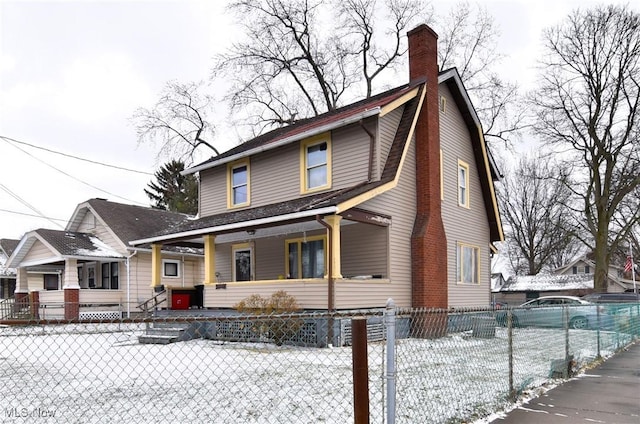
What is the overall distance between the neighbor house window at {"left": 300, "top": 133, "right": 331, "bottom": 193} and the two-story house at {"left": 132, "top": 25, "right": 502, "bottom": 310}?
3cm

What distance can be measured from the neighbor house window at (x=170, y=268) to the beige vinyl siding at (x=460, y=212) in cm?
1330

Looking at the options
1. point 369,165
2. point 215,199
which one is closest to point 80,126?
point 215,199

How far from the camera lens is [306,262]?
15.8 meters

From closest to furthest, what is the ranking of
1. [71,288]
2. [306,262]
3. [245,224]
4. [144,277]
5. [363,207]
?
[363,207], [245,224], [306,262], [71,288], [144,277]

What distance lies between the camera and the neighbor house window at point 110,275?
922 inches

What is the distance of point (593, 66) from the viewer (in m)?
30.8

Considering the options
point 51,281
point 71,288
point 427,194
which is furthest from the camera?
point 51,281

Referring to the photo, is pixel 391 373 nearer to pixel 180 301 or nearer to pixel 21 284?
pixel 180 301

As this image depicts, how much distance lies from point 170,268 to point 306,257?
1046cm

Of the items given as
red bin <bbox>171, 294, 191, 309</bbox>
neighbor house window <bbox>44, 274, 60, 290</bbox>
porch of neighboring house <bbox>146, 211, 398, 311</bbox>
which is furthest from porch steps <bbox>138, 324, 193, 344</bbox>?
neighbor house window <bbox>44, 274, 60, 290</bbox>

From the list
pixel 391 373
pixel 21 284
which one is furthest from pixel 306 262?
pixel 21 284

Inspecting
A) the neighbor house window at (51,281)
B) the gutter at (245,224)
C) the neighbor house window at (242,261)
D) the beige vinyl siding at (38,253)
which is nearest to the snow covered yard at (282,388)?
the gutter at (245,224)

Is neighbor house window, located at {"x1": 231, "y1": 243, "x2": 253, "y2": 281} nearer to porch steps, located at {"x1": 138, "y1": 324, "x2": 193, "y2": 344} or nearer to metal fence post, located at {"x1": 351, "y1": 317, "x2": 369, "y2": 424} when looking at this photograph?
porch steps, located at {"x1": 138, "y1": 324, "x2": 193, "y2": 344}

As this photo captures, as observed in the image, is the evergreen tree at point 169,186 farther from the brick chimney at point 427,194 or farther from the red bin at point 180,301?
the brick chimney at point 427,194
